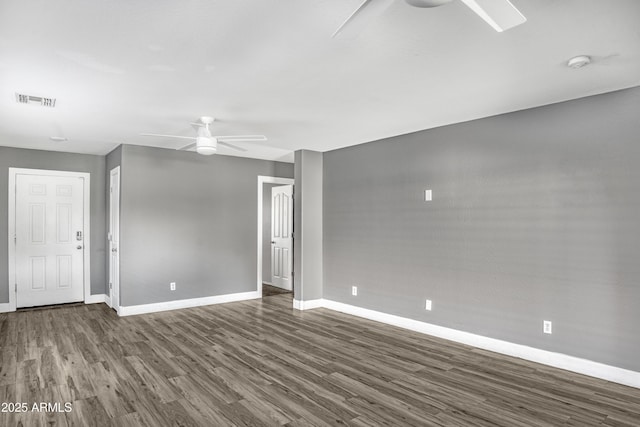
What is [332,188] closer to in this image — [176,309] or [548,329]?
[176,309]

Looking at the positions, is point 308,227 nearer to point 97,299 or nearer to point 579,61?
point 97,299

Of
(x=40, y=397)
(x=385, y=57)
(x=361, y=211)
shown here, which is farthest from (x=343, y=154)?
(x=40, y=397)

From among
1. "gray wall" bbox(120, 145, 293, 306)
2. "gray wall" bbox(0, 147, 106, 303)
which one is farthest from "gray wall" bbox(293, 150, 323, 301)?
"gray wall" bbox(0, 147, 106, 303)

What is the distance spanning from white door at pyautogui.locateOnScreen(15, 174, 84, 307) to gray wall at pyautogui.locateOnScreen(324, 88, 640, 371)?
4.62 meters

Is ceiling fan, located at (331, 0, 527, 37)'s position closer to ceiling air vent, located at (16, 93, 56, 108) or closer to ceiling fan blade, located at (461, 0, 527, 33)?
ceiling fan blade, located at (461, 0, 527, 33)

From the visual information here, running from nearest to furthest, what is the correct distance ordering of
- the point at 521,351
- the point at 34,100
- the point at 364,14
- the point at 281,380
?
the point at 364,14, the point at 281,380, the point at 34,100, the point at 521,351

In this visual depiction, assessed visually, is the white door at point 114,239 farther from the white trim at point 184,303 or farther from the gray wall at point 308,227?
the gray wall at point 308,227

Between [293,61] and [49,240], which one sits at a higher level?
[293,61]

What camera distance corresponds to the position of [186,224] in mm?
5953

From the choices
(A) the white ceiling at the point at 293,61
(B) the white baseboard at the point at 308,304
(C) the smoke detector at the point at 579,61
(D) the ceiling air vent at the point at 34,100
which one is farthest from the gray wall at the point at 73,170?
(C) the smoke detector at the point at 579,61

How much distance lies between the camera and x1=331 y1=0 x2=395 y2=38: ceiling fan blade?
4.81 ft

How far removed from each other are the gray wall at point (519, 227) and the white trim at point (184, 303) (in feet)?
7.21

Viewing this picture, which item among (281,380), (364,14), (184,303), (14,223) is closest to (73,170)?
(14,223)

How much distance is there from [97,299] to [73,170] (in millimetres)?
2137
